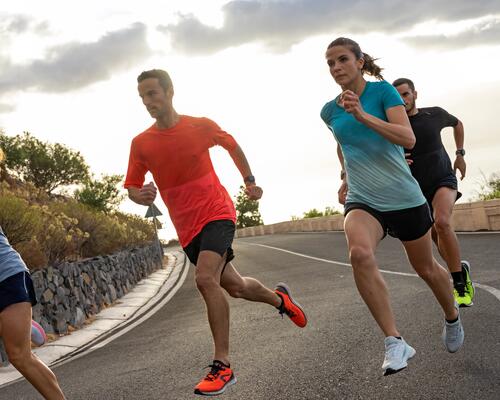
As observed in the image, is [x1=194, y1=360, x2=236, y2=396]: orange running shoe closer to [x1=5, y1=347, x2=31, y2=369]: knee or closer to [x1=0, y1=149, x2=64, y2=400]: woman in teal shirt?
[x1=0, y1=149, x2=64, y2=400]: woman in teal shirt

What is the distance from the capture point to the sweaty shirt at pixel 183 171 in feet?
16.1

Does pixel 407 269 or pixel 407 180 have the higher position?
pixel 407 180

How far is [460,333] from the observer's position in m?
4.83

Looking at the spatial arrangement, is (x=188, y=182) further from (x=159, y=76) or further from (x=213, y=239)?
(x=159, y=76)

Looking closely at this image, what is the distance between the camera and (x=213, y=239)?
4.82 meters

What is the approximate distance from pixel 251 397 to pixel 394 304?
382cm

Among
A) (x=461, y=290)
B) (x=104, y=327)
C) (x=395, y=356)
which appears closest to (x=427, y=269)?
(x=395, y=356)

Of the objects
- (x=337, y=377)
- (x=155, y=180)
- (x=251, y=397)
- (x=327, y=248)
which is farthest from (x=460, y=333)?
(x=327, y=248)

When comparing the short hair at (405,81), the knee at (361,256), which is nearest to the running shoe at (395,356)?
the knee at (361,256)

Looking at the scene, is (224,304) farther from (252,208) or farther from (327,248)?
(252,208)

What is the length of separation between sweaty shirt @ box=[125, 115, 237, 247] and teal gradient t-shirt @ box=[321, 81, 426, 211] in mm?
1016

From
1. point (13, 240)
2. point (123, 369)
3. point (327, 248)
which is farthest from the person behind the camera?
point (327, 248)

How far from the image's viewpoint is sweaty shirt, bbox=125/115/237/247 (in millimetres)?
4902

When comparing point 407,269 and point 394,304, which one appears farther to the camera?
point 407,269
